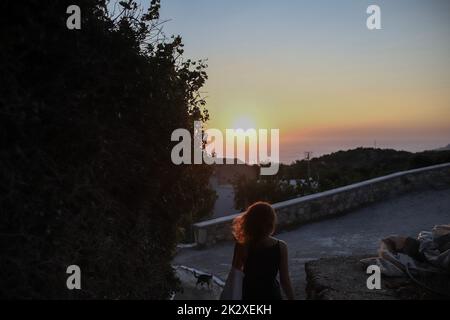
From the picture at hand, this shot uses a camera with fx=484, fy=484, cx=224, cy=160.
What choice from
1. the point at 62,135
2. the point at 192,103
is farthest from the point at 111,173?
the point at 192,103

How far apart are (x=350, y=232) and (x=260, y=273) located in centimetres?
694

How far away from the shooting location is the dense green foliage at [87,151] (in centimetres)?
312

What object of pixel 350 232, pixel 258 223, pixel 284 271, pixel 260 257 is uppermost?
pixel 258 223

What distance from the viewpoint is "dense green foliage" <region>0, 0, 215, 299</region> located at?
3.12 metres

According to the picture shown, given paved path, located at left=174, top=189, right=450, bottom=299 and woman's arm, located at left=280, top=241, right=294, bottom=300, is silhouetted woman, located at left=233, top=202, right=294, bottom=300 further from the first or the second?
paved path, located at left=174, top=189, right=450, bottom=299

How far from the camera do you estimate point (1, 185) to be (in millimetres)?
3000

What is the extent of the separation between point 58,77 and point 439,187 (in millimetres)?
12948

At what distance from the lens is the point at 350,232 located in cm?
1060

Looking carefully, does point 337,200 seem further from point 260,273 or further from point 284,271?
point 260,273

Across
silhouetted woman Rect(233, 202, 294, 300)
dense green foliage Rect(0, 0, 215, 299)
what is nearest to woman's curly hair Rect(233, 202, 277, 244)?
silhouetted woman Rect(233, 202, 294, 300)

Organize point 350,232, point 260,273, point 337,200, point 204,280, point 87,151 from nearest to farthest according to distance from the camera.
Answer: point 87,151 → point 260,273 → point 204,280 → point 350,232 → point 337,200

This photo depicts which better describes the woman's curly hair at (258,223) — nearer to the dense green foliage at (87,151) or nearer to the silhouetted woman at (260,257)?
the silhouetted woman at (260,257)

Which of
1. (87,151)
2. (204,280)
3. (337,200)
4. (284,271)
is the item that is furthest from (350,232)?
(87,151)

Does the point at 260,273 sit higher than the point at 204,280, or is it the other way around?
the point at 260,273
